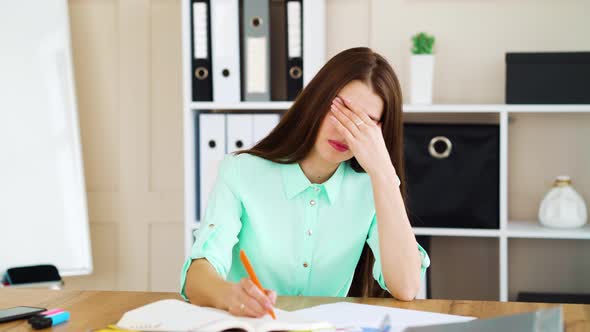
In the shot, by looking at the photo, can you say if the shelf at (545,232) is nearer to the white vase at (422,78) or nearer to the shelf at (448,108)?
the shelf at (448,108)

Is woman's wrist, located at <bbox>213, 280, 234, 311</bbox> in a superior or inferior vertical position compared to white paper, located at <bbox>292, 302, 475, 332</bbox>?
superior

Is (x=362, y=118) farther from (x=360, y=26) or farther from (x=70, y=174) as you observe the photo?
(x=70, y=174)

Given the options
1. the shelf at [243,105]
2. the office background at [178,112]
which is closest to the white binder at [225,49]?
the shelf at [243,105]

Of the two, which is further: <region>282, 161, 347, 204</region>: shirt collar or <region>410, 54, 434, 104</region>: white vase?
<region>410, 54, 434, 104</region>: white vase

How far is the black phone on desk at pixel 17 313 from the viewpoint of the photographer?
103 cm

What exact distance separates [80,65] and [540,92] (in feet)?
5.86

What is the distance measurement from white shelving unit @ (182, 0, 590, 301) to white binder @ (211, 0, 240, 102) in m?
0.05

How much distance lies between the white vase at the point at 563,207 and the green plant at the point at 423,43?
65cm

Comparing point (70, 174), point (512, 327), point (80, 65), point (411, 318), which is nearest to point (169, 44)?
point (80, 65)

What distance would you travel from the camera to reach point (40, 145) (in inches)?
97.6

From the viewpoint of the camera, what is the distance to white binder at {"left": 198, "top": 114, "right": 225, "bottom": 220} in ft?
8.12

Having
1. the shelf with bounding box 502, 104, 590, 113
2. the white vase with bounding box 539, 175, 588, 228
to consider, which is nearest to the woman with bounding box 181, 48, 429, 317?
the shelf with bounding box 502, 104, 590, 113

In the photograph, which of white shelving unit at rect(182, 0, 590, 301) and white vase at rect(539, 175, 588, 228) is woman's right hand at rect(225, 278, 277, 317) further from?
white vase at rect(539, 175, 588, 228)

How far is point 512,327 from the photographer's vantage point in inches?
34.5
